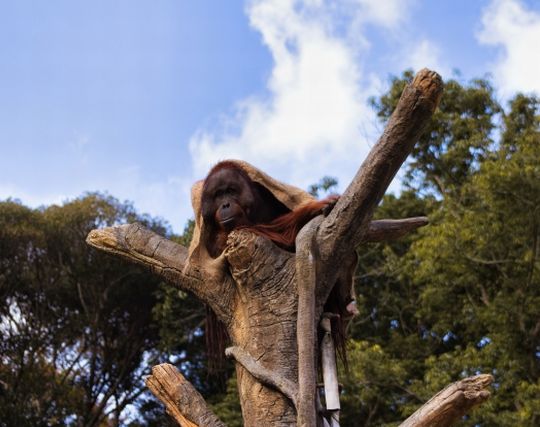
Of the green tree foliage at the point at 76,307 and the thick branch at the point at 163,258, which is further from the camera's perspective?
the green tree foliage at the point at 76,307

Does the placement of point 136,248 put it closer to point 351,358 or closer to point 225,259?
point 225,259

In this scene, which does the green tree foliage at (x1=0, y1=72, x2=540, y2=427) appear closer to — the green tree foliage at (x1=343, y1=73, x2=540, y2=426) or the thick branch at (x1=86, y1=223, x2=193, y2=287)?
the green tree foliage at (x1=343, y1=73, x2=540, y2=426)

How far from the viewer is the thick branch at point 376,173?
3.19m

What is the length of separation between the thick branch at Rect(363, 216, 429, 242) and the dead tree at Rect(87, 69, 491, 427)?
1 cm

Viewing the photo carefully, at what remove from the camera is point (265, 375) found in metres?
3.37

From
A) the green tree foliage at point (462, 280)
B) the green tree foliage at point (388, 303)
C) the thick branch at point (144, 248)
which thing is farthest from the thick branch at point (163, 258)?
the green tree foliage at point (462, 280)

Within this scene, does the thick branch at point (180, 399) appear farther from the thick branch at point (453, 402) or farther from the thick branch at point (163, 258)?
the thick branch at point (453, 402)

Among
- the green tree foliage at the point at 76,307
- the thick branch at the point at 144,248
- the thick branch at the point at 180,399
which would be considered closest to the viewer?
the thick branch at the point at 180,399

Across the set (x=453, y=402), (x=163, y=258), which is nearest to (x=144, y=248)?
(x=163, y=258)

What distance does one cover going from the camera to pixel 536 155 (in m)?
12.1

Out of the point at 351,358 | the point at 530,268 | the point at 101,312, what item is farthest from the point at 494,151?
the point at 101,312

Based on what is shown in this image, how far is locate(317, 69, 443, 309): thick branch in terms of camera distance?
10.5 ft

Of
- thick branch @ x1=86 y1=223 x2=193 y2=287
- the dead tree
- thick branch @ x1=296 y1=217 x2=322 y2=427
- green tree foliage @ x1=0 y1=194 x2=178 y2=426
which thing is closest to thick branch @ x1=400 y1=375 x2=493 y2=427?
the dead tree

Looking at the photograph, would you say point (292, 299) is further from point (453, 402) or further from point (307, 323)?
point (453, 402)
